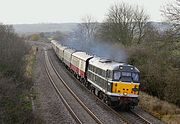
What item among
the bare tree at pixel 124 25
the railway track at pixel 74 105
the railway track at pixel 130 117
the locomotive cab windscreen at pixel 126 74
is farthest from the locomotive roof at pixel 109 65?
the bare tree at pixel 124 25

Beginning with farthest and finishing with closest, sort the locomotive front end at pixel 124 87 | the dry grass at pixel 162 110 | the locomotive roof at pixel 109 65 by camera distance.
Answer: the locomotive roof at pixel 109 65 < the locomotive front end at pixel 124 87 < the dry grass at pixel 162 110

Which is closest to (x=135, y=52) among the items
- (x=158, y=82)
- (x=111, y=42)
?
(x=158, y=82)

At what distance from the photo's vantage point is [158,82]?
28859mm

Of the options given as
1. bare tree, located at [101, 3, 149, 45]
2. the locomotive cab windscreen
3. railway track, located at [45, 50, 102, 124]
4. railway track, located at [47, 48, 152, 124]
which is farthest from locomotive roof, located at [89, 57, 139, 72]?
bare tree, located at [101, 3, 149, 45]

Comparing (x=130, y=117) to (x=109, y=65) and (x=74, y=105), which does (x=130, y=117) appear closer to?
(x=109, y=65)

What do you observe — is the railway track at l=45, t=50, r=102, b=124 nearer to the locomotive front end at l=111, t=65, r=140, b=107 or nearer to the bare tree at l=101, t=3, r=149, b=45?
the locomotive front end at l=111, t=65, r=140, b=107

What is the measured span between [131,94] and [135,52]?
47.5 feet

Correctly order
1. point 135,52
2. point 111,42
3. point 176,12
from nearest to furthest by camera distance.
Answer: point 176,12 < point 135,52 < point 111,42

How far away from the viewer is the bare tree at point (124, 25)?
5406 centimetres

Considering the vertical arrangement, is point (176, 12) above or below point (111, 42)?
above

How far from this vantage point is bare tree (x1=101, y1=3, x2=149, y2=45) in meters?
54.1

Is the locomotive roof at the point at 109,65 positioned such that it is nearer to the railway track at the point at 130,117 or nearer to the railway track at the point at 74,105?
the railway track at the point at 130,117

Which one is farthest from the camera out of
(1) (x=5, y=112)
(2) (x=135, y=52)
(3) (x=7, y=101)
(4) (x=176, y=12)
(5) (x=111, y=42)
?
(5) (x=111, y=42)

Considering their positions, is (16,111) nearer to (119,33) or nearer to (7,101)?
(7,101)
